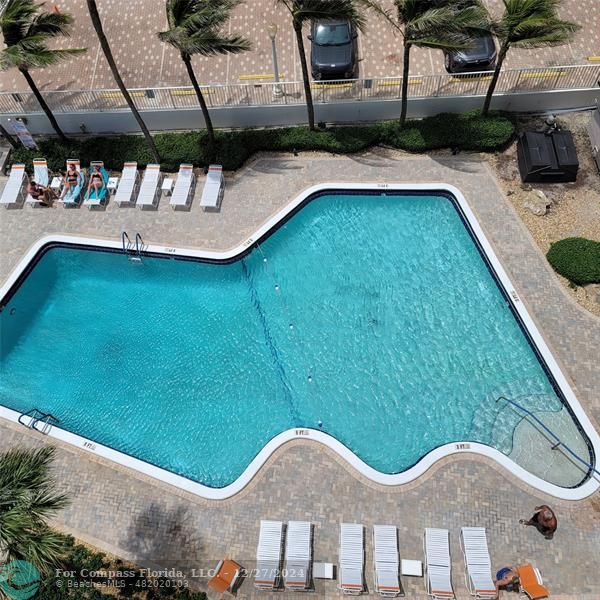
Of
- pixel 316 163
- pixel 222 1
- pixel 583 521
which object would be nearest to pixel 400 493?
pixel 583 521

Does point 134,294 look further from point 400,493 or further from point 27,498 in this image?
point 400,493

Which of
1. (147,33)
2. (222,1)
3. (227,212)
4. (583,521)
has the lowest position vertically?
(583,521)

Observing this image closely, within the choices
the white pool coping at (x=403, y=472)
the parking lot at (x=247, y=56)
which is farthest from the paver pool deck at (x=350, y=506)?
the parking lot at (x=247, y=56)

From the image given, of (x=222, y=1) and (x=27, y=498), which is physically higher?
(x=222, y=1)

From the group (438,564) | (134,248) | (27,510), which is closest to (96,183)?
(134,248)

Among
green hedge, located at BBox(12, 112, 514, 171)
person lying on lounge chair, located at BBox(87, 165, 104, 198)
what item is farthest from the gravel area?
person lying on lounge chair, located at BBox(87, 165, 104, 198)

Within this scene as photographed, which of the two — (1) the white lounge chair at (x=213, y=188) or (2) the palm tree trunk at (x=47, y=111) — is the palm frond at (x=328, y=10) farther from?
(2) the palm tree trunk at (x=47, y=111)

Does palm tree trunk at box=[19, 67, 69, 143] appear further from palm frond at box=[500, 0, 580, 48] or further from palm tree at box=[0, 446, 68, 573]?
palm frond at box=[500, 0, 580, 48]
